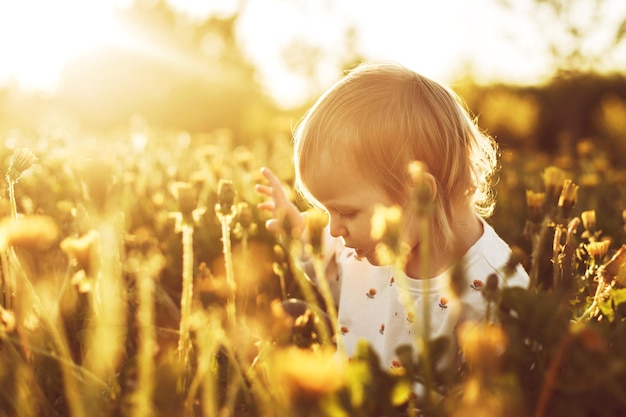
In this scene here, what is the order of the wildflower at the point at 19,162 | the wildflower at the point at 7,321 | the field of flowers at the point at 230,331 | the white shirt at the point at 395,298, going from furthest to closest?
1. the white shirt at the point at 395,298
2. the wildflower at the point at 19,162
3. the wildflower at the point at 7,321
4. the field of flowers at the point at 230,331

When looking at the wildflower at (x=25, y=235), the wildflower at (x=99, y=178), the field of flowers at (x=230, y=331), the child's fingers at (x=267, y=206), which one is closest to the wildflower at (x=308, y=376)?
the field of flowers at (x=230, y=331)

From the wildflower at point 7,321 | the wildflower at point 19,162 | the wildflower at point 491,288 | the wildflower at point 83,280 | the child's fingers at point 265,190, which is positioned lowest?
the child's fingers at point 265,190

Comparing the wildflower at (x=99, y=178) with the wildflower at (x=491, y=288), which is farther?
the wildflower at (x=99, y=178)

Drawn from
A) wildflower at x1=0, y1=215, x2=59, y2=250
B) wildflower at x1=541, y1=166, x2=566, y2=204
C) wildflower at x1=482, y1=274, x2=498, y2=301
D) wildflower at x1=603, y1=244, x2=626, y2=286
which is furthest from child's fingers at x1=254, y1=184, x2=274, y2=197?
wildflower at x1=482, y1=274, x2=498, y2=301

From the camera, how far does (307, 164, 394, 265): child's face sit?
159 cm

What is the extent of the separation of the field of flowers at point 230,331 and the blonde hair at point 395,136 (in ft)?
0.72

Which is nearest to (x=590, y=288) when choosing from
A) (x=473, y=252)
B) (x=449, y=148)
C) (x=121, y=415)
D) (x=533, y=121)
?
(x=473, y=252)

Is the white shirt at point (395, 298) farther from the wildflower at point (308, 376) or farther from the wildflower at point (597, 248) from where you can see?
the wildflower at point (308, 376)

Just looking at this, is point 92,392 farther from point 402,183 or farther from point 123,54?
point 123,54

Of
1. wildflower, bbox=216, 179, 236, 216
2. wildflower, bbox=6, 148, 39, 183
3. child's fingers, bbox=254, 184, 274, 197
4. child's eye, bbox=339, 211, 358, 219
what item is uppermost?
wildflower, bbox=6, 148, 39, 183

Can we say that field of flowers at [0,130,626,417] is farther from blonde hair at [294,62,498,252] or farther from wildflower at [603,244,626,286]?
blonde hair at [294,62,498,252]

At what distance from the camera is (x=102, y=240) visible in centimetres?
151

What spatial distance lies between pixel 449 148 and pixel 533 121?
9.29m

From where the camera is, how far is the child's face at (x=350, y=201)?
1.59 meters
